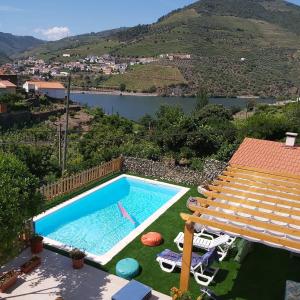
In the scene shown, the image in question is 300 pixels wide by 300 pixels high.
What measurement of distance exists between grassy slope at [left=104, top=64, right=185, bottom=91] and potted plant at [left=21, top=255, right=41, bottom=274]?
141 meters

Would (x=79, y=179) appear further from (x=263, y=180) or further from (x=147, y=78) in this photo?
(x=147, y=78)

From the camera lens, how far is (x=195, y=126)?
24109 mm

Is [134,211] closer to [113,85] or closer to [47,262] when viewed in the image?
[47,262]

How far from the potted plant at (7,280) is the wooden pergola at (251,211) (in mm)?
4587

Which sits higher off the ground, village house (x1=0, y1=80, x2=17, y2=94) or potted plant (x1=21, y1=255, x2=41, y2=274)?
village house (x1=0, y1=80, x2=17, y2=94)

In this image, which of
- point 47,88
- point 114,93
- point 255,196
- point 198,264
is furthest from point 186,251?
point 114,93

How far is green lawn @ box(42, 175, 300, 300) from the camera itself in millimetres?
9570

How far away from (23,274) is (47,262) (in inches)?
34.3

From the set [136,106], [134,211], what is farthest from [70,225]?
[136,106]

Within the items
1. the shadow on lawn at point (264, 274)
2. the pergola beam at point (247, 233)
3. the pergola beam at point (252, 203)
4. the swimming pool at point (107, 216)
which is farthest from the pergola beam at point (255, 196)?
the swimming pool at point (107, 216)

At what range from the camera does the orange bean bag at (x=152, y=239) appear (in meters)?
11.9

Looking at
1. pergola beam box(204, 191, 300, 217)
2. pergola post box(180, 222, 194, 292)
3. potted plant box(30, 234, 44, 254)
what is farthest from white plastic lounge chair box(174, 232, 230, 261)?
potted plant box(30, 234, 44, 254)

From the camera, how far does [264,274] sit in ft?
34.1

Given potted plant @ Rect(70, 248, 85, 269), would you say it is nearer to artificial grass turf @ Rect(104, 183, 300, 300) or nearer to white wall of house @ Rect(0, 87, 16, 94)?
artificial grass turf @ Rect(104, 183, 300, 300)
